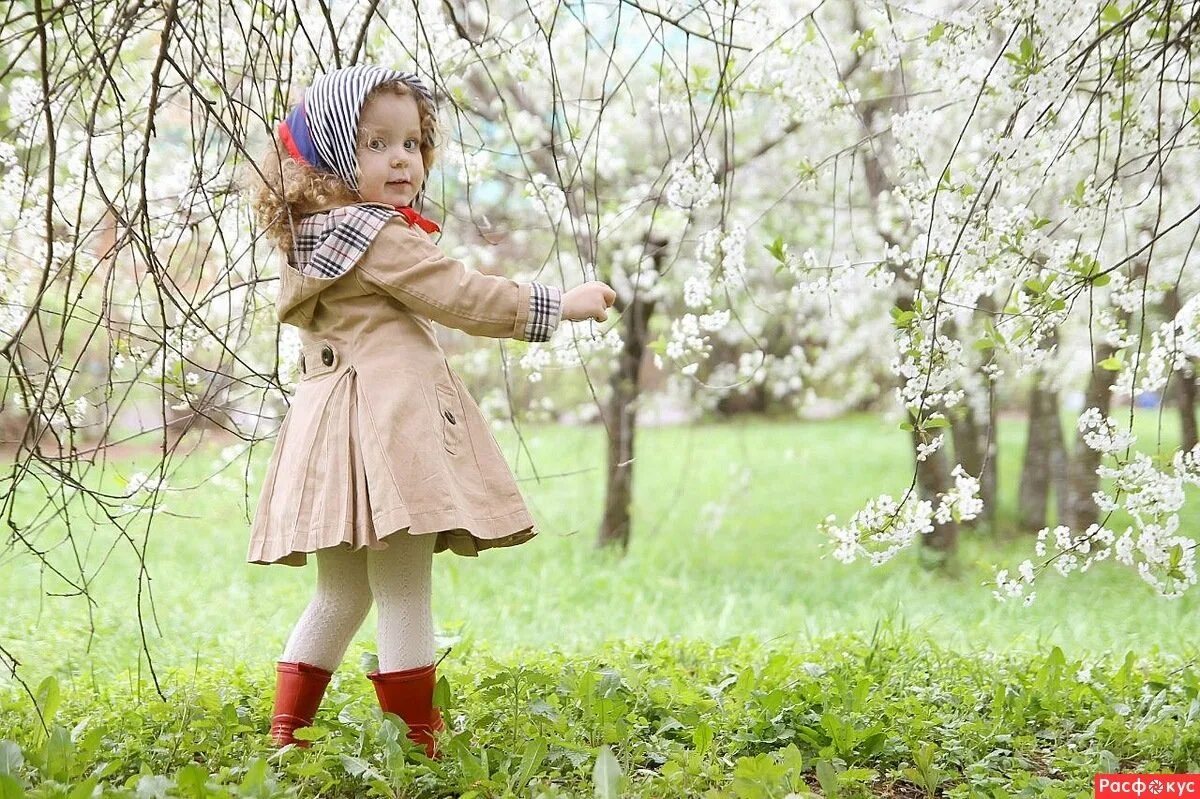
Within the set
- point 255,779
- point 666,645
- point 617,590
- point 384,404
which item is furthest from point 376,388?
point 617,590

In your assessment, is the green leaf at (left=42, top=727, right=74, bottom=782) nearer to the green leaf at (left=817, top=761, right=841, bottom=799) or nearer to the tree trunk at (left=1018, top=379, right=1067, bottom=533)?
the green leaf at (left=817, top=761, right=841, bottom=799)

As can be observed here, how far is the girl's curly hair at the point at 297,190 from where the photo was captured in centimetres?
220

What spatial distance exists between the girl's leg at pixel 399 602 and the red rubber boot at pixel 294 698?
16 cm

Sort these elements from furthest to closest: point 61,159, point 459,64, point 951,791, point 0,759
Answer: point 61,159
point 459,64
point 951,791
point 0,759

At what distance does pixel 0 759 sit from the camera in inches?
78.9

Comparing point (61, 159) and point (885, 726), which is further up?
point (61, 159)

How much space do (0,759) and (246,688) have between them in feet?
2.85

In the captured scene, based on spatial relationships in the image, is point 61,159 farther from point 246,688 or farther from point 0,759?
point 0,759

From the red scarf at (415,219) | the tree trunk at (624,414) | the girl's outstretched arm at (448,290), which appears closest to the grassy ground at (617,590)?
the tree trunk at (624,414)

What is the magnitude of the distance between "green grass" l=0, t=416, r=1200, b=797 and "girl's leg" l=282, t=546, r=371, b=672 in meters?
0.16

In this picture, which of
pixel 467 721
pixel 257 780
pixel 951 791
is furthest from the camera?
pixel 467 721

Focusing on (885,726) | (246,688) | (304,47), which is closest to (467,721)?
(246,688)

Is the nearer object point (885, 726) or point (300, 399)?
point (300, 399)

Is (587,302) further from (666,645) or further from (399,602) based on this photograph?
(666,645)
